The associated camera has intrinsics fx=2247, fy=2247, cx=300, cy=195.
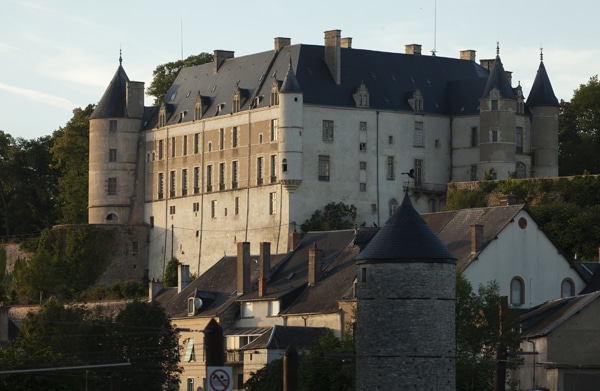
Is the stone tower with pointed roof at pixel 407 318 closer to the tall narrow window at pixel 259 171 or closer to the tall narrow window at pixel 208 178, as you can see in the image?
the tall narrow window at pixel 259 171

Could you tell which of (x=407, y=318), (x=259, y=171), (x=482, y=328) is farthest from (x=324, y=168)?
(x=407, y=318)

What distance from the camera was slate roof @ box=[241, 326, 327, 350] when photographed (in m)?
87.6

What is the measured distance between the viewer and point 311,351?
3123 inches

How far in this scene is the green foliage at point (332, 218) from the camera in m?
117

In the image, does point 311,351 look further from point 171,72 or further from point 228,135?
point 171,72

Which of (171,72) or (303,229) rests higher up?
(171,72)

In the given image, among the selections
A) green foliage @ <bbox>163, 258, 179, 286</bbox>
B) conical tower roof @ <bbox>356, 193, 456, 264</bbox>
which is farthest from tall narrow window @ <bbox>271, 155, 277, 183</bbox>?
conical tower roof @ <bbox>356, 193, 456, 264</bbox>

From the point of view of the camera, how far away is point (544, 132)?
12375cm

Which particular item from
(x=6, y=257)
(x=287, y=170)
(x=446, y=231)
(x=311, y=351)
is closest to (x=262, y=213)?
(x=287, y=170)

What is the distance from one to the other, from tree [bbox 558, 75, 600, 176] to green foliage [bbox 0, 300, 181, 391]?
46.2 meters

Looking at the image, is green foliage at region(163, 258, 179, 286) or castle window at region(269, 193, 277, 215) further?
green foliage at region(163, 258, 179, 286)

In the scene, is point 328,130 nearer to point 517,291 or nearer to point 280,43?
point 280,43

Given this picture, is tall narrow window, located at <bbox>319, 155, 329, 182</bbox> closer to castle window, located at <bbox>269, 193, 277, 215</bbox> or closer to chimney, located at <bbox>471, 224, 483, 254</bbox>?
castle window, located at <bbox>269, 193, 277, 215</bbox>

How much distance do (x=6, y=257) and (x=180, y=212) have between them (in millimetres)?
12579
